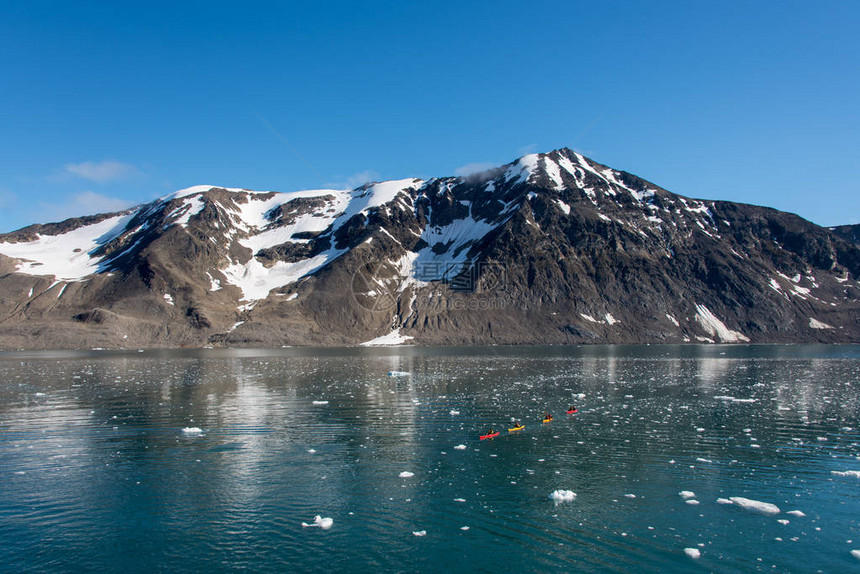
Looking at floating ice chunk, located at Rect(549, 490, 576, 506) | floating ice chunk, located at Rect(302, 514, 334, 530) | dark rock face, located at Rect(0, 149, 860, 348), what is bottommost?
floating ice chunk, located at Rect(302, 514, 334, 530)

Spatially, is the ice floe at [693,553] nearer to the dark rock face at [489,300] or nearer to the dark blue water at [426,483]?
the dark blue water at [426,483]

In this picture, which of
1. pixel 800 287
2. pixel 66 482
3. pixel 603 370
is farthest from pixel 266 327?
pixel 800 287

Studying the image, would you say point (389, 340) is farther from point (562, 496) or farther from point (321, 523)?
point (321, 523)

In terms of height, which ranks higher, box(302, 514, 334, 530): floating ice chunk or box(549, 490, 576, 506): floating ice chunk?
box(549, 490, 576, 506): floating ice chunk

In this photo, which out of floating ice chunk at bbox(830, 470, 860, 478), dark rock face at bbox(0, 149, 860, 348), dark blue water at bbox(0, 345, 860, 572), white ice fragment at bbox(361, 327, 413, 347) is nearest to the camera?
dark blue water at bbox(0, 345, 860, 572)

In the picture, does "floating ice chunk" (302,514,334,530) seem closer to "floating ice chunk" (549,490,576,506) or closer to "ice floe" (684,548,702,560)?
"floating ice chunk" (549,490,576,506)

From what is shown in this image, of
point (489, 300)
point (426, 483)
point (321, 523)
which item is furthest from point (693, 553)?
point (489, 300)

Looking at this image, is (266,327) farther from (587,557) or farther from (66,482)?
(587,557)

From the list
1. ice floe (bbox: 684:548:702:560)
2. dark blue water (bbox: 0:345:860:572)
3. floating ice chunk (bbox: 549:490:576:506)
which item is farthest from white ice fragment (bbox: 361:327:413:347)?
ice floe (bbox: 684:548:702:560)
